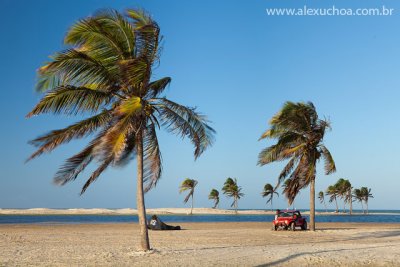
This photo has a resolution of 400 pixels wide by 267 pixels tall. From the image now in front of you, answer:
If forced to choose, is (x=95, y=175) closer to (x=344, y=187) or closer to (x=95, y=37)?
(x=95, y=37)

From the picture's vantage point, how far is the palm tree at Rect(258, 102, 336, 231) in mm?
30766

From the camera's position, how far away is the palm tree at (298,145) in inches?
1211

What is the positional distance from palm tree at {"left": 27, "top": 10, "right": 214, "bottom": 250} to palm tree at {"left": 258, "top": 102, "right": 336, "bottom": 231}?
15.4 m

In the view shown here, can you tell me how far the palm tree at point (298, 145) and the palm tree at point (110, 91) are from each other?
605 inches

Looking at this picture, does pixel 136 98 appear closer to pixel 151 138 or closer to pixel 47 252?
pixel 151 138

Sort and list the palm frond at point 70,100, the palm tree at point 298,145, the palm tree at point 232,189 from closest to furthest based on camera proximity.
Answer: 1. the palm frond at point 70,100
2. the palm tree at point 298,145
3. the palm tree at point 232,189

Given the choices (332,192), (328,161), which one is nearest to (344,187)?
(332,192)

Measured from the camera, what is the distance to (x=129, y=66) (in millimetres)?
14445

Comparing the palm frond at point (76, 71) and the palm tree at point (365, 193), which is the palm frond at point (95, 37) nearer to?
the palm frond at point (76, 71)

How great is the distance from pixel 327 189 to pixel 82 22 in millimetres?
148508

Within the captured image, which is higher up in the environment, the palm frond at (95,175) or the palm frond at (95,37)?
the palm frond at (95,37)

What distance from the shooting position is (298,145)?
31516 millimetres

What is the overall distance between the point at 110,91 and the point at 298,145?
18710mm

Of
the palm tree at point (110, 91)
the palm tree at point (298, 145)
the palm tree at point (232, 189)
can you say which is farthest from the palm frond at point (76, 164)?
the palm tree at point (232, 189)
